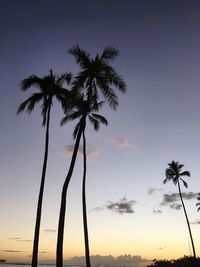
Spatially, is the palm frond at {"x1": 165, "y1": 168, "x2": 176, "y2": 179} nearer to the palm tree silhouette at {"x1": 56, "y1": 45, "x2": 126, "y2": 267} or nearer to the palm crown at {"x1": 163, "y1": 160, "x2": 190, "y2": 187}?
the palm crown at {"x1": 163, "y1": 160, "x2": 190, "y2": 187}

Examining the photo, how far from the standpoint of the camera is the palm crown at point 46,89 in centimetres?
2869

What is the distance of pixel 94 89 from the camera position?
25.8 meters

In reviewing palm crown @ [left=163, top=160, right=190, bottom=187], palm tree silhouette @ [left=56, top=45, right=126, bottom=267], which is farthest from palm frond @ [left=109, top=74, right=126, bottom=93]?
palm crown @ [left=163, top=160, right=190, bottom=187]

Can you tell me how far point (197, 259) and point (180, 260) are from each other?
2.51m

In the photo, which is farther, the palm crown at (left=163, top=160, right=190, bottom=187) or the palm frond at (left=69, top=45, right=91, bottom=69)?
the palm crown at (left=163, top=160, right=190, bottom=187)

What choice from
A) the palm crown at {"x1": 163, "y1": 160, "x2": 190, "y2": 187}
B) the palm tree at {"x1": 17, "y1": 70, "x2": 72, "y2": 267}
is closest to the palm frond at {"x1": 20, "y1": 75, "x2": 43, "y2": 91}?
the palm tree at {"x1": 17, "y1": 70, "x2": 72, "y2": 267}

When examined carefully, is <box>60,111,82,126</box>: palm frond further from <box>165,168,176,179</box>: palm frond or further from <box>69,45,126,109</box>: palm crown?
<box>165,168,176,179</box>: palm frond

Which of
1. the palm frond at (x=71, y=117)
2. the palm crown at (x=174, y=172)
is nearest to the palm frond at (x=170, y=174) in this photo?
the palm crown at (x=174, y=172)

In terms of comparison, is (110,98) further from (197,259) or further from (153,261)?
(153,261)

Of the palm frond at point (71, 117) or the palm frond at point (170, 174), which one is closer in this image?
the palm frond at point (71, 117)

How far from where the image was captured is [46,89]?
2873 cm

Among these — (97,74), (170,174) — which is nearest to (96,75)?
(97,74)

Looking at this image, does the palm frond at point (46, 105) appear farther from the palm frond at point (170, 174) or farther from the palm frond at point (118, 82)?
the palm frond at point (170, 174)

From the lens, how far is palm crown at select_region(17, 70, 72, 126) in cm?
2869
